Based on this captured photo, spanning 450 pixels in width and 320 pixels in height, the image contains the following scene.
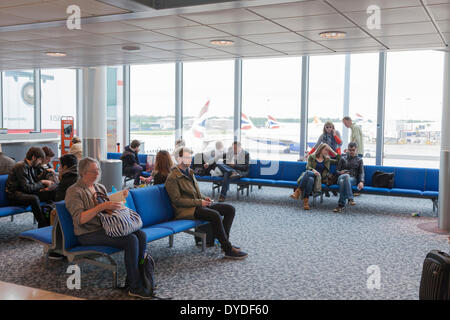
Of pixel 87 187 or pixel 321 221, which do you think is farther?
pixel 321 221

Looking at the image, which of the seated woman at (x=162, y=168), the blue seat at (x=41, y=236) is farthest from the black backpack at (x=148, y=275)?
the seated woman at (x=162, y=168)

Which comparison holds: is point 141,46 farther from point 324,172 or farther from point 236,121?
point 236,121

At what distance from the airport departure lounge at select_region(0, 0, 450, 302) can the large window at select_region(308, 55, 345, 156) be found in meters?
0.04

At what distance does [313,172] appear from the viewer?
9031mm

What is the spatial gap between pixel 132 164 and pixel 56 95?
775 cm

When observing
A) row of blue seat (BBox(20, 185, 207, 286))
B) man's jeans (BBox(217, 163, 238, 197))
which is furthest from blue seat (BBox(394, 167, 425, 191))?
row of blue seat (BBox(20, 185, 207, 286))

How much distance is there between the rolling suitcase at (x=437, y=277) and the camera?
3.57m

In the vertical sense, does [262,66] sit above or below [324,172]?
above

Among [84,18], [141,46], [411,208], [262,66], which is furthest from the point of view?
[262,66]

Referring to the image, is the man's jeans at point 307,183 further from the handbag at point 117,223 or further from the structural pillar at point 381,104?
the handbag at point 117,223

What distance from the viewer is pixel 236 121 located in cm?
1325

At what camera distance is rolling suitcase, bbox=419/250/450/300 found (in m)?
3.57
